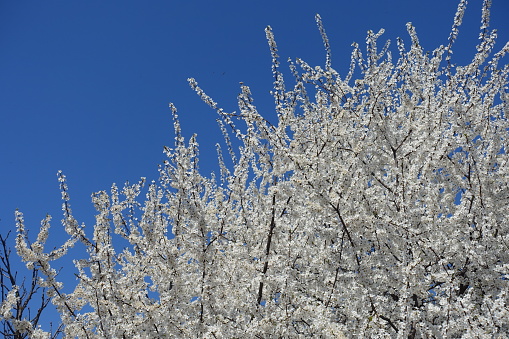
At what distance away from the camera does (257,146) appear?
20.6 ft

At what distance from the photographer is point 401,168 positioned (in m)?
6.19

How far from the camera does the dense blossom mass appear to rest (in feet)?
16.4

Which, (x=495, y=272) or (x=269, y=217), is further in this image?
→ (x=269, y=217)

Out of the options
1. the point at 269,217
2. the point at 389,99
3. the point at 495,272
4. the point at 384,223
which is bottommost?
the point at 495,272

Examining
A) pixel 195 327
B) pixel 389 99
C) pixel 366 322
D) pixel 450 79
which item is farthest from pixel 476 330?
pixel 450 79

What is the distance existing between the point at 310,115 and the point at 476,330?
4.21m

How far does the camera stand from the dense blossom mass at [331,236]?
501 centimetres

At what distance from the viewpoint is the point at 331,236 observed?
529cm

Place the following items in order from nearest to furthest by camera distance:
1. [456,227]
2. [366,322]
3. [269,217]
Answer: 1. [366,322]
2. [456,227]
3. [269,217]

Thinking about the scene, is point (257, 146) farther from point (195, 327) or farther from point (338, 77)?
point (195, 327)

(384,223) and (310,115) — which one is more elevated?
(310,115)

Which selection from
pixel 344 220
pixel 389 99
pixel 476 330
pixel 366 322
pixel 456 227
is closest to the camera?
pixel 476 330

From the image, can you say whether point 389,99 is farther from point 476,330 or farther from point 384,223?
point 476,330

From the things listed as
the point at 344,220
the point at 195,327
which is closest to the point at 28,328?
the point at 195,327
